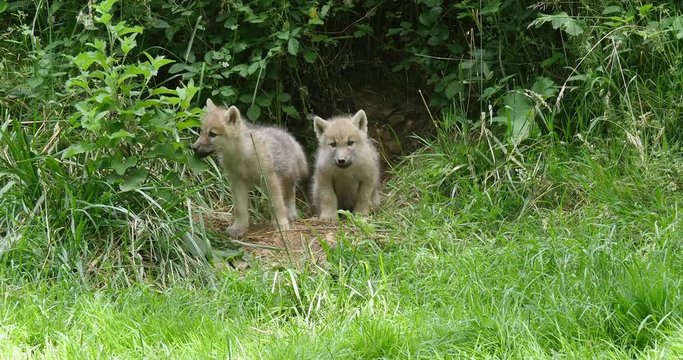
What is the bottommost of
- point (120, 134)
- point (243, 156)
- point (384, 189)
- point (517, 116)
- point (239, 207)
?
point (384, 189)

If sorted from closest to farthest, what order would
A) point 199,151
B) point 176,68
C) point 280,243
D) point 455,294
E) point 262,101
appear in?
point 455,294 < point 280,243 < point 199,151 < point 176,68 < point 262,101

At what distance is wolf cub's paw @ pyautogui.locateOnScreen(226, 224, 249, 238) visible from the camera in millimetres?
7169

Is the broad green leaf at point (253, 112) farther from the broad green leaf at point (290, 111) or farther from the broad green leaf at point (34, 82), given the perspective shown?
the broad green leaf at point (34, 82)

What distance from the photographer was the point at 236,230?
7.25 m

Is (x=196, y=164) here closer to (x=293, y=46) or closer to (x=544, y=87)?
(x=293, y=46)

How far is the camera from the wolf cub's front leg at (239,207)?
23.9ft

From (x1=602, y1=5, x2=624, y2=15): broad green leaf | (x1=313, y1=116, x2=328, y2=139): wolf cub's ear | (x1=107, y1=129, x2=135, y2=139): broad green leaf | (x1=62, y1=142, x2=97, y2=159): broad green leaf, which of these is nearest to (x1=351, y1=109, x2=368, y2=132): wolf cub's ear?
(x1=313, y1=116, x2=328, y2=139): wolf cub's ear

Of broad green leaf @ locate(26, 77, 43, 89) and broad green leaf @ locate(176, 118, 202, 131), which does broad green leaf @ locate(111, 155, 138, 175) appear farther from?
broad green leaf @ locate(26, 77, 43, 89)

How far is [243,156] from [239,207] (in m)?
0.39

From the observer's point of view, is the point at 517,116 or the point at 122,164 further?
the point at 517,116

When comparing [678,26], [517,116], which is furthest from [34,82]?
[678,26]

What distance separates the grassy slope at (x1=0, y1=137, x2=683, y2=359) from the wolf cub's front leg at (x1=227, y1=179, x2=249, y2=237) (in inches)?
44.7

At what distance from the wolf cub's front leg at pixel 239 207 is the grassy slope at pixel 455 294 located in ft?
3.73

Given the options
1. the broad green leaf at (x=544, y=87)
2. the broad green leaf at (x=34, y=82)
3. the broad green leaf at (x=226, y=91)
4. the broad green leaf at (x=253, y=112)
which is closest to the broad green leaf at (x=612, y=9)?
the broad green leaf at (x=544, y=87)
